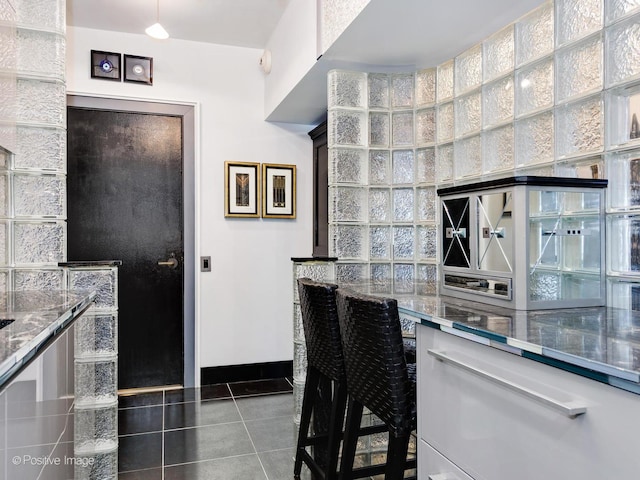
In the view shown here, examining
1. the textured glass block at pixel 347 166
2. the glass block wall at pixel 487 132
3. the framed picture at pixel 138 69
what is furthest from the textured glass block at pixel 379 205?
the framed picture at pixel 138 69

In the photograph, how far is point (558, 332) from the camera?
1083 millimetres

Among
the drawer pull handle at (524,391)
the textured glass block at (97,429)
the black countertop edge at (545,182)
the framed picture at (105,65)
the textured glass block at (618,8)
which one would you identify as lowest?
the textured glass block at (97,429)

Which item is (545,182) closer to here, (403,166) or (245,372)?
(403,166)

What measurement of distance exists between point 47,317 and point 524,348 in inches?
49.4

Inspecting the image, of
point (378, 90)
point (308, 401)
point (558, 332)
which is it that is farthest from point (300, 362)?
point (558, 332)

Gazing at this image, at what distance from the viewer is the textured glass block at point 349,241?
8.71 feet

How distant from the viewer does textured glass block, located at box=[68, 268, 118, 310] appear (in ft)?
6.98

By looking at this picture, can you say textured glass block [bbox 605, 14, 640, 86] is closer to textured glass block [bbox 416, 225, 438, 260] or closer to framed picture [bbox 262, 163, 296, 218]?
textured glass block [bbox 416, 225, 438, 260]

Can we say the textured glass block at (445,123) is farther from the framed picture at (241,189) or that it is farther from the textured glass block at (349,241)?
the framed picture at (241,189)

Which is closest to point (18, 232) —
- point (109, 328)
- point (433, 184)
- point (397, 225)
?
point (109, 328)

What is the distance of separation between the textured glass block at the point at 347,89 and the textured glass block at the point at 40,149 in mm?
1397

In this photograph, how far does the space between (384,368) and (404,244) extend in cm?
134

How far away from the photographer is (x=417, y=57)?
2484 millimetres

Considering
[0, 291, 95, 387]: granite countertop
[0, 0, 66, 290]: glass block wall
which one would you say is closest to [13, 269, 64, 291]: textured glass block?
[0, 0, 66, 290]: glass block wall
